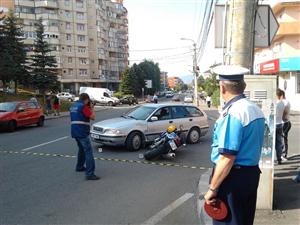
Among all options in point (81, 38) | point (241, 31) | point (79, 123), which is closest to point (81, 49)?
point (81, 38)

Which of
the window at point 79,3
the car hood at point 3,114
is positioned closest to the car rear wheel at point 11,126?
the car hood at point 3,114

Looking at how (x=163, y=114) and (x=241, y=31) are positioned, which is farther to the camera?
(x=163, y=114)

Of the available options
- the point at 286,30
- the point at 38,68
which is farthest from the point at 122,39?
the point at 286,30

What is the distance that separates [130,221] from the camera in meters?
5.66

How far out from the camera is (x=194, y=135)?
14.2 meters

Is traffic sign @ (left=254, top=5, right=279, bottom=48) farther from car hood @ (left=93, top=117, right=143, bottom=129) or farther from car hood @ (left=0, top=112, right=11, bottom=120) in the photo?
car hood @ (left=0, top=112, right=11, bottom=120)

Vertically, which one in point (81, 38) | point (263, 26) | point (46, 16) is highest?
point (46, 16)

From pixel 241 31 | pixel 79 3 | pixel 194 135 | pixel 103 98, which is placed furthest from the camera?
pixel 79 3

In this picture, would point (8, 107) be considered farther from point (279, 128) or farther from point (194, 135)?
point (279, 128)

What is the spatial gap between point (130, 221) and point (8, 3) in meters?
92.8

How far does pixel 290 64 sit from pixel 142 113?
66.3 ft

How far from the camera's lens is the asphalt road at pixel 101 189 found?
5879 mm

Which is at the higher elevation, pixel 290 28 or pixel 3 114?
pixel 290 28

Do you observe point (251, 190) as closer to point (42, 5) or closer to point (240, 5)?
point (240, 5)
